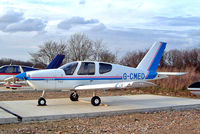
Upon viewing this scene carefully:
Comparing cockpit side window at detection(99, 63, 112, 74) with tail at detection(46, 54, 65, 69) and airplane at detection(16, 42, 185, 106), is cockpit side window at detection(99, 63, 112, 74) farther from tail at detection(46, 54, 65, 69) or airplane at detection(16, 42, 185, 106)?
tail at detection(46, 54, 65, 69)

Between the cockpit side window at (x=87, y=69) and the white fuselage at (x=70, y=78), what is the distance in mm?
138

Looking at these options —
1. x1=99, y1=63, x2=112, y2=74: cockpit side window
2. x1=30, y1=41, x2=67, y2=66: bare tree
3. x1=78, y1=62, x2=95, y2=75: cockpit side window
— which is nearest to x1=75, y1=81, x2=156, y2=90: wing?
x1=78, y1=62, x2=95, y2=75: cockpit side window

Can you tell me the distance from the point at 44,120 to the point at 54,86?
2.80 meters

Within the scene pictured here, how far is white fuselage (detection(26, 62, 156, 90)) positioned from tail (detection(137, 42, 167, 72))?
0.92 m

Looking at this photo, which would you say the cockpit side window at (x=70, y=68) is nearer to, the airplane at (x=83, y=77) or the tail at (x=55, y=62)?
the airplane at (x=83, y=77)

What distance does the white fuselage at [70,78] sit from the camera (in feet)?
36.4

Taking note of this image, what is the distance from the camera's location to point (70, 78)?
11.6m

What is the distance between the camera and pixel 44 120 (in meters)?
8.71

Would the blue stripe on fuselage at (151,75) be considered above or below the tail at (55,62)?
below

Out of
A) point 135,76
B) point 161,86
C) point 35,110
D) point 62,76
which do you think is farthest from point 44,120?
point 161,86

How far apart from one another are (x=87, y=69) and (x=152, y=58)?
12.0ft

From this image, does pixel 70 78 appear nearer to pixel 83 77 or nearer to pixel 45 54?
pixel 83 77

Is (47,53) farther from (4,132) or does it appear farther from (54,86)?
(4,132)

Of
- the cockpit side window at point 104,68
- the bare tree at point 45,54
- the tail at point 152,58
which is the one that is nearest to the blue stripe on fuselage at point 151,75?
the tail at point 152,58
